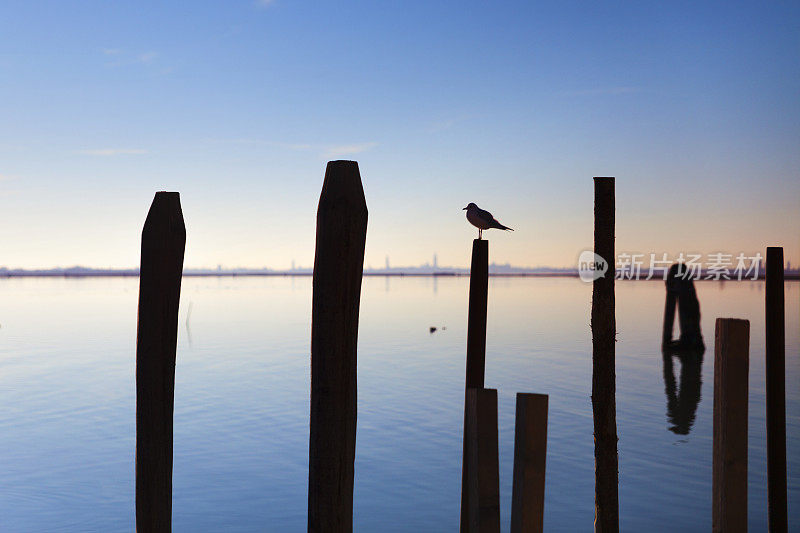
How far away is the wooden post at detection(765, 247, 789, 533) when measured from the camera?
18.1 feet

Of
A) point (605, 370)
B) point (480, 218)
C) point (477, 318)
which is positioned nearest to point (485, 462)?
point (605, 370)

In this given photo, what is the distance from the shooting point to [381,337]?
32188mm

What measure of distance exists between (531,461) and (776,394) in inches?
109

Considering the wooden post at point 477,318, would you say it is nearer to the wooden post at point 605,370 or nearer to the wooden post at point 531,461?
the wooden post at point 605,370

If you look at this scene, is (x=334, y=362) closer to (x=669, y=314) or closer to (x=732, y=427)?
(x=732, y=427)

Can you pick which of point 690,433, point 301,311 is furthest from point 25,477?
point 301,311

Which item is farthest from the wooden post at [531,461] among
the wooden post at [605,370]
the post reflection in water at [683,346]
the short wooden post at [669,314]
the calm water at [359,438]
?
the short wooden post at [669,314]

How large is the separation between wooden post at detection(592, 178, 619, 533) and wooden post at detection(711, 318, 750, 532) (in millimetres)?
627

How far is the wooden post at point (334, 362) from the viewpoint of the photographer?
3.49 m

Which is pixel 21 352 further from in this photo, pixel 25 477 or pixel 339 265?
pixel 339 265

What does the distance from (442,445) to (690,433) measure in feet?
16.4

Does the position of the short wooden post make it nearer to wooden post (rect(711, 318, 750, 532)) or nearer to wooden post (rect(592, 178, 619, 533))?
wooden post (rect(711, 318, 750, 532))

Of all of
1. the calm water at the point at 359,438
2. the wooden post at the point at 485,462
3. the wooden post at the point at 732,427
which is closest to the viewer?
the wooden post at the point at 485,462

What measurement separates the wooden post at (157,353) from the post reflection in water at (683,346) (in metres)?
14.6
